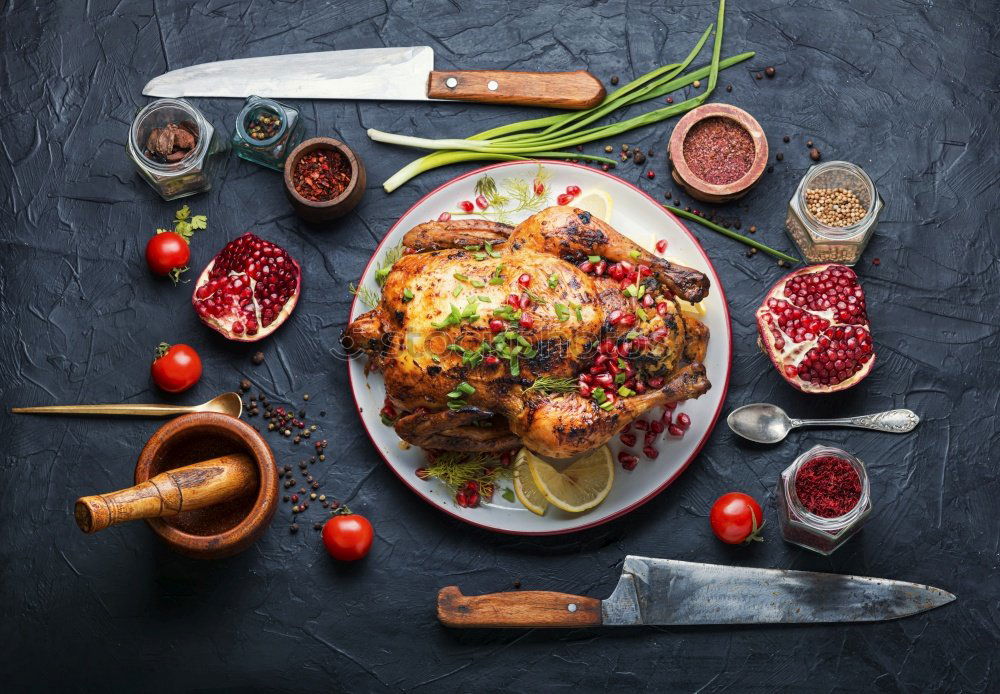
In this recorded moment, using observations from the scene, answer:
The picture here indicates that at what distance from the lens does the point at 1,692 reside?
4.46 metres

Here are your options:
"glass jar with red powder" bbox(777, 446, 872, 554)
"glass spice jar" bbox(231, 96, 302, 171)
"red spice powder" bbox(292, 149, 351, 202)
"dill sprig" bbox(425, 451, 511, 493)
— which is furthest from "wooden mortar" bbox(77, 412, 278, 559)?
"glass jar with red powder" bbox(777, 446, 872, 554)

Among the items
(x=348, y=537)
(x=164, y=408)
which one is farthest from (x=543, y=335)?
(x=164, y=408)

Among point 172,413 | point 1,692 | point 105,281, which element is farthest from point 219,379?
point 1,692

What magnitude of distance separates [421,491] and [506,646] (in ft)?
2.46

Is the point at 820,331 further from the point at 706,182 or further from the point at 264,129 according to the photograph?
the point at 264,129

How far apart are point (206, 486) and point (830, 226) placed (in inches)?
107

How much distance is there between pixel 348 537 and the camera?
432 centimetres

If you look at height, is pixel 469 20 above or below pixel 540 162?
above

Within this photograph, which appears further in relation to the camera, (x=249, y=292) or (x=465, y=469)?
(x=249, y=292)

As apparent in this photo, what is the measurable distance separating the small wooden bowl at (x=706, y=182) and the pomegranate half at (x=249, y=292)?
1725 millimetres

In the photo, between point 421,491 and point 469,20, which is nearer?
point 421,491

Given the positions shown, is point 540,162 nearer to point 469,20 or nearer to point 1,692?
point 469,20

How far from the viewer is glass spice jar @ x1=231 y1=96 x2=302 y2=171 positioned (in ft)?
14.7

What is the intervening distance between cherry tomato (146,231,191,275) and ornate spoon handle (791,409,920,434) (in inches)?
108
